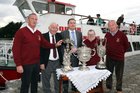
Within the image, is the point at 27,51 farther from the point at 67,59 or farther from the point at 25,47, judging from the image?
the point at 67,59

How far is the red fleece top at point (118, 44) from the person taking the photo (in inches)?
238

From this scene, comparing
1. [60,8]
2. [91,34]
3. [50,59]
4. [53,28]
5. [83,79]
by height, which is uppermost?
[60,8]

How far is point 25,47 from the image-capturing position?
464 centimetres

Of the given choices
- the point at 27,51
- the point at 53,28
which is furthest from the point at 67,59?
the point at 27,51

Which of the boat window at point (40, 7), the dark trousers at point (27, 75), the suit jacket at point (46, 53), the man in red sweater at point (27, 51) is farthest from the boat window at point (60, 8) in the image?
the dark trousers at point (27, 75)

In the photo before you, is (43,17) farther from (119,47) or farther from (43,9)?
(119,47)

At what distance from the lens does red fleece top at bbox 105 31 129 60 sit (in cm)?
605

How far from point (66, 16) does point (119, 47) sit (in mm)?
6628

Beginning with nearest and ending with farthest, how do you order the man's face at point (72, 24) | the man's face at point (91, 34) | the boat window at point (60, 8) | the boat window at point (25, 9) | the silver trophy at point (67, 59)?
the silver trophy at point (67, 59) → the man's face at point (72, 24) → the man's face at point (91, 34) → the boat window at point (60, 8) → the boat window at point (25, 9)

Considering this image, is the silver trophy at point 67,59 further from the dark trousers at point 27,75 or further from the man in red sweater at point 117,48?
the man in red sweater at point 117,48

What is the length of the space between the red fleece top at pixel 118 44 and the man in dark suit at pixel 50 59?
53.9 inches

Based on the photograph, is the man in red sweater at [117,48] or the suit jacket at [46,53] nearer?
the suit jacket at [46,53]

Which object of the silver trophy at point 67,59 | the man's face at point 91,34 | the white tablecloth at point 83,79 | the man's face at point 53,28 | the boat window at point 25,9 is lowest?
the white tablecloth at point 83,79

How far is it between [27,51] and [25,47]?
81 millimetres
